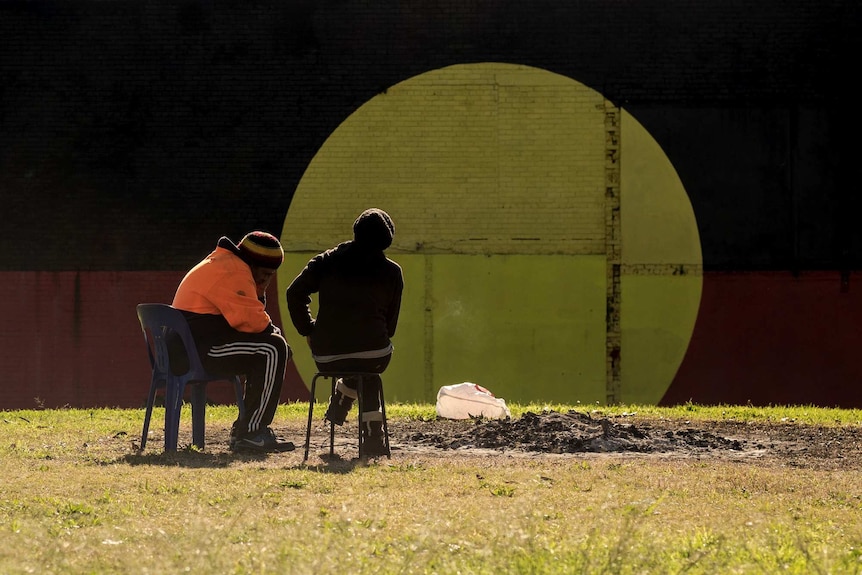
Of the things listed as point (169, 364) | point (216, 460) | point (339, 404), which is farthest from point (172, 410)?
point (339, 404)

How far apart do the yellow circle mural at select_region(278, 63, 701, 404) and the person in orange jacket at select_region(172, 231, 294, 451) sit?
7748 millimetres

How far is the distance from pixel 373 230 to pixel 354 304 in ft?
1.86

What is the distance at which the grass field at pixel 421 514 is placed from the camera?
523 centimetres

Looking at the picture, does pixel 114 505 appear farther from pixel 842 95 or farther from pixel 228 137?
pixel 842 95

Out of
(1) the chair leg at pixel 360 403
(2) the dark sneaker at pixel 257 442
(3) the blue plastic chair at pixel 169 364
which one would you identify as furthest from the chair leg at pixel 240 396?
(1) the chair leg at pixel 360 403

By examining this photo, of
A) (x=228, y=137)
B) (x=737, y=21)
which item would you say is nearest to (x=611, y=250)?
(x=737, y=21)

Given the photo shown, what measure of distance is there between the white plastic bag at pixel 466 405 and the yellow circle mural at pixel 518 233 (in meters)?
4.70

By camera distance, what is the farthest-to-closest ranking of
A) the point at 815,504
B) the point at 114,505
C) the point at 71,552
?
the point at 815,504 < the point at 114,505 < the point at 71,552

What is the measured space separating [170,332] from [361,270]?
153cm

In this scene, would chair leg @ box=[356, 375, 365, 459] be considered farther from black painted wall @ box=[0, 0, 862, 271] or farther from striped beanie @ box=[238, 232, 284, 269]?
black painted wall @ box=[0, 0, 862, 271]

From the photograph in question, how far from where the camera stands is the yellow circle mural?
16812mm

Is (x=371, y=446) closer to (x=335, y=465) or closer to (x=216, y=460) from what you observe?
(x=335, y=465)

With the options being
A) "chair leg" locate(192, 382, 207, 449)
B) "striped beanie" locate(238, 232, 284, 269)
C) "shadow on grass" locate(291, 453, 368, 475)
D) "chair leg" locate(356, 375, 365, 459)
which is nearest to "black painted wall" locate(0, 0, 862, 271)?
"chair leg" locate(192, 382, 207, 449)

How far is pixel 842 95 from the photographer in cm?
1716
